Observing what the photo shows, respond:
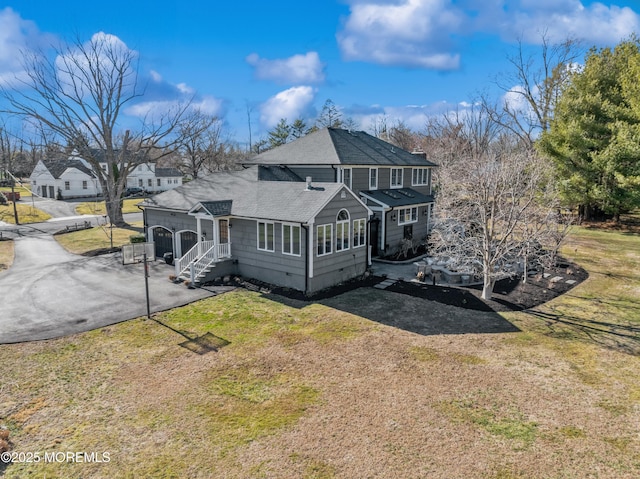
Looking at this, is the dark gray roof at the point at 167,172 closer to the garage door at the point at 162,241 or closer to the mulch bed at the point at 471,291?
the garage door at the point at 162,241

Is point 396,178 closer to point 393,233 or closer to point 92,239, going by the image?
point 393,233

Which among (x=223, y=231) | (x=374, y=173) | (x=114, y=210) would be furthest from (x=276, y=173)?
(x=114, y=210)

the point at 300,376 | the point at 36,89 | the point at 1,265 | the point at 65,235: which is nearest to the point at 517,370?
the point at 300,376

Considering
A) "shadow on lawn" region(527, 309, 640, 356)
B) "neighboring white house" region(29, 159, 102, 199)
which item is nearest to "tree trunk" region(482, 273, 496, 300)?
"shadow on lawn" region(527, 309, 640, 356)

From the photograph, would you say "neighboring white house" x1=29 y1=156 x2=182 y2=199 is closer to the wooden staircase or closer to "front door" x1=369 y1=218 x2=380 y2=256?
the wooden staircase

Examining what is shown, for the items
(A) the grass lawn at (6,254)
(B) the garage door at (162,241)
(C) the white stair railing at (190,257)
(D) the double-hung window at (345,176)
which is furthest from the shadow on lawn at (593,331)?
(A) the grass lawn at (6,254)

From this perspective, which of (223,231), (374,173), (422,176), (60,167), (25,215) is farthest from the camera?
(60,167)
